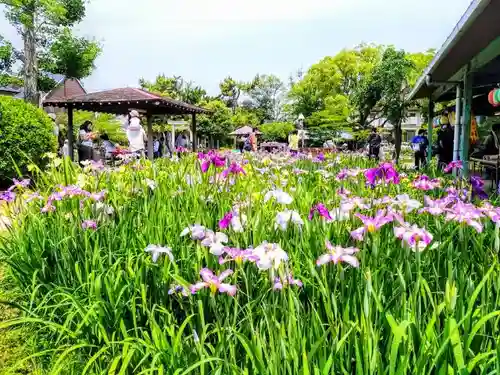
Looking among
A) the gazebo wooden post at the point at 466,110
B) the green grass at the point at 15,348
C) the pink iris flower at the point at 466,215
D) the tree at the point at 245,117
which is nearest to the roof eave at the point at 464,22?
the gazebo wooden post at the point at 466,110

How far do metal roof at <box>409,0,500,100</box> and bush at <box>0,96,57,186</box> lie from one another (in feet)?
20.3

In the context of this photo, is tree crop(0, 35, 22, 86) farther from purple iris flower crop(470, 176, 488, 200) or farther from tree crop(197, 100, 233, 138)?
purple iris flower crop(470, 176, 488, 200)

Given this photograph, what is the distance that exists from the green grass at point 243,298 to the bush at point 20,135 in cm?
565

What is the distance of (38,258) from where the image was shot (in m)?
2.42

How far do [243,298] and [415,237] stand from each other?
643mm

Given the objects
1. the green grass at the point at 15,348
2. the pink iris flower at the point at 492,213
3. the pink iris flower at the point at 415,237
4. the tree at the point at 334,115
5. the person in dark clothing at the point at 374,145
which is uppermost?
the tree at the point at 334,115

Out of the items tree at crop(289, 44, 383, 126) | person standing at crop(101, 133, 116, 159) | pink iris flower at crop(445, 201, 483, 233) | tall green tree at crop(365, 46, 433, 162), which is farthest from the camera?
tree at crop(289, 44, 383, 126)

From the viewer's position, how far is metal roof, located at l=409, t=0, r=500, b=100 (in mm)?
3546

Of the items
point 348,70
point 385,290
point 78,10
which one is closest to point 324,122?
point 348,70

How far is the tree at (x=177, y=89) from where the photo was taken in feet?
131

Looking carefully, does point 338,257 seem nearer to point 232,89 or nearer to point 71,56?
point 71,56

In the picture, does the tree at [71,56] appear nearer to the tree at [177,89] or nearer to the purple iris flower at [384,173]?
the tree at [177,89]

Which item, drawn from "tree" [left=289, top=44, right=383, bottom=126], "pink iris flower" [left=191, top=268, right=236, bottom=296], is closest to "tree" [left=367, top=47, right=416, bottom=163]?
"tree" [left=289, top=44, right=383, bottom=126]

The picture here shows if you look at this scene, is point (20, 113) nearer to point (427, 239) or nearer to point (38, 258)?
point (38, 258)
